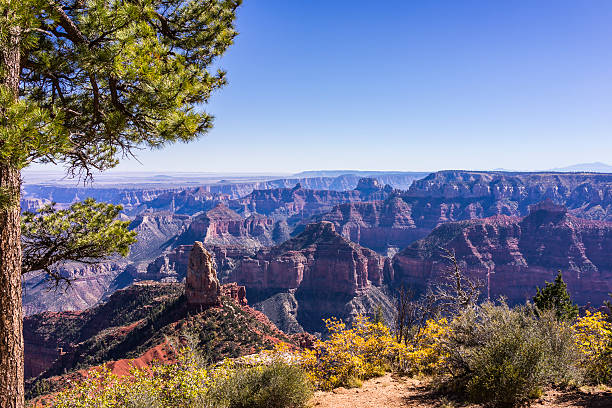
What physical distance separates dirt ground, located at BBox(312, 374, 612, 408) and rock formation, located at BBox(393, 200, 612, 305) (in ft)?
373

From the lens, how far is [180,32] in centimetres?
920

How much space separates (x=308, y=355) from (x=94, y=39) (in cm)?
1325

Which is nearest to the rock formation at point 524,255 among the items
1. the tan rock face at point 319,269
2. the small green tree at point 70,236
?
the tan rock face at point 319,269

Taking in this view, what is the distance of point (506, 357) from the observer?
912 centimetres

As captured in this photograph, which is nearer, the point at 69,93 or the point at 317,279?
the point at 69,93

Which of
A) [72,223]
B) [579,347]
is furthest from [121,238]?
[579,347]

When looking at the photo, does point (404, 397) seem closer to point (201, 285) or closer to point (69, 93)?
point (69, 93)

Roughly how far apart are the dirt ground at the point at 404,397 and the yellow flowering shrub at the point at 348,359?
0.50 metres

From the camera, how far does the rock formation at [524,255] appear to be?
115500 millimetres

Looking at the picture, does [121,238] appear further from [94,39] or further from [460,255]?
[460,255]

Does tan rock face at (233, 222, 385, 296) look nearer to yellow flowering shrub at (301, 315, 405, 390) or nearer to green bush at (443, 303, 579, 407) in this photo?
yellow flowering shrub at (301, 315, 405, 390)

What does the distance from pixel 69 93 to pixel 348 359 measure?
44.2 ft

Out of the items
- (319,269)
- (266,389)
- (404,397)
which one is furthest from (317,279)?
(266,389)

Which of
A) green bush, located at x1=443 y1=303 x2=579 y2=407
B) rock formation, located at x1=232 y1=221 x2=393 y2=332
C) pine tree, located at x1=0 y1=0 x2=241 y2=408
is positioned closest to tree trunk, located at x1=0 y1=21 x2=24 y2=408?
pine tree, located at x1=0 y1=0 x2=241 y2=408
